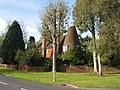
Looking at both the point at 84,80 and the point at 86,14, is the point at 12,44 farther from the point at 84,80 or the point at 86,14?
the point at 84,80

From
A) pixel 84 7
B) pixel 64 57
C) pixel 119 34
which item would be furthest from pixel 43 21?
pixel 119 34

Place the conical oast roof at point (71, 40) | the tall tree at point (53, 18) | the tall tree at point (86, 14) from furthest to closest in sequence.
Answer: the conical oast roof at point (71, 40)
the tall tree at point (53, 18)
the tall tree at point (86, 14)

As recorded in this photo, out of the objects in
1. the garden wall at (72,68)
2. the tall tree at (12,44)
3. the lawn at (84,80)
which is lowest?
the lawn at (84,80)

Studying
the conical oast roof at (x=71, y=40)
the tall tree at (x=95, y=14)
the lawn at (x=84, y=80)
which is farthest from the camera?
the conical oast roof at (x=71, y=40)

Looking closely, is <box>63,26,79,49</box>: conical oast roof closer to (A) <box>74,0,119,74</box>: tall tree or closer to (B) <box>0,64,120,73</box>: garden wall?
(B) <box>0,64,120,73</box>: garden wall

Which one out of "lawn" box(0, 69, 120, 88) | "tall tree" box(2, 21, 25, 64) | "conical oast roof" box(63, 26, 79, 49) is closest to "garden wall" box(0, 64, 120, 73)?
"tall tree" box(2, 21, 25, 64)

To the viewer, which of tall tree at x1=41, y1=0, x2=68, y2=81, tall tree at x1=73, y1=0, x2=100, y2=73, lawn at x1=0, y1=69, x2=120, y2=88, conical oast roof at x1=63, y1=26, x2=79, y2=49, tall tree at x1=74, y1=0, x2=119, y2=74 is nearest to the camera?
lawn at x1=0, y1=69, x2=120, y2=88

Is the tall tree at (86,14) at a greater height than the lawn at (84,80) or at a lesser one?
greater

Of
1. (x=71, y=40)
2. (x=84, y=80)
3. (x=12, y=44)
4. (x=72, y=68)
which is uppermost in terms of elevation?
(x=71, y=40)

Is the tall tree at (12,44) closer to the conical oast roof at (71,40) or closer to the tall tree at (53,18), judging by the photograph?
the tall tree at (53,18)

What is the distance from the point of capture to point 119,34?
35.0 meters

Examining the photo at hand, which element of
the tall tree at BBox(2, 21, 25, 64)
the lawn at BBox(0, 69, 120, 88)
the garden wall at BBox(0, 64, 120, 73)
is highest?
the tall tree at BBox(2, 21, 25, 64)

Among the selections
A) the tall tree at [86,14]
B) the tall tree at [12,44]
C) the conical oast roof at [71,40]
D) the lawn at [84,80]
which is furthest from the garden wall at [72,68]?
the lawn at [84,80]

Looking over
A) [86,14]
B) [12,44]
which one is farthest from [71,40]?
[86,14]
